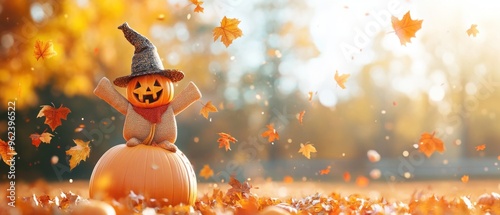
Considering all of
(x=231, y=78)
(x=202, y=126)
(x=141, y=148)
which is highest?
(x=231, y=78)

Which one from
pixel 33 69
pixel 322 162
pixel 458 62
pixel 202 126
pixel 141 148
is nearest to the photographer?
→ pixel 141 148

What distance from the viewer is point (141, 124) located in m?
4.47

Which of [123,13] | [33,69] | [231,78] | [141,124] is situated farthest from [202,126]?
[141,124]

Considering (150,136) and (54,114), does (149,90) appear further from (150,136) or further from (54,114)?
(54,114)

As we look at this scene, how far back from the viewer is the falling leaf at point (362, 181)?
441 inches

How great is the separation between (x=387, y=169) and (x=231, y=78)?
475 cm

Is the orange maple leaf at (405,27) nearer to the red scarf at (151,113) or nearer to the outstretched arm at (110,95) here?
the red scarf at (151,113)

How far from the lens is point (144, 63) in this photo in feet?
14.5

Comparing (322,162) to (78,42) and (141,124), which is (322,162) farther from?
(141,124)

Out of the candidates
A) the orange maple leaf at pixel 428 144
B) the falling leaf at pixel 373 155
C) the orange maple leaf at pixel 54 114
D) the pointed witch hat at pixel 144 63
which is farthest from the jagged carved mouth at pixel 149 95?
the falling leaf at pixel 373 155

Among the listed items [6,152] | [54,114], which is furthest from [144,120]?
[6,152]

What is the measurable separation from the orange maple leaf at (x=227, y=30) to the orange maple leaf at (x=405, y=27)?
1337 millimetres

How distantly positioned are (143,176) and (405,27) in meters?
2.55

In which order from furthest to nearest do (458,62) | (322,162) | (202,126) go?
(322,162), (458,62), (202,126)
